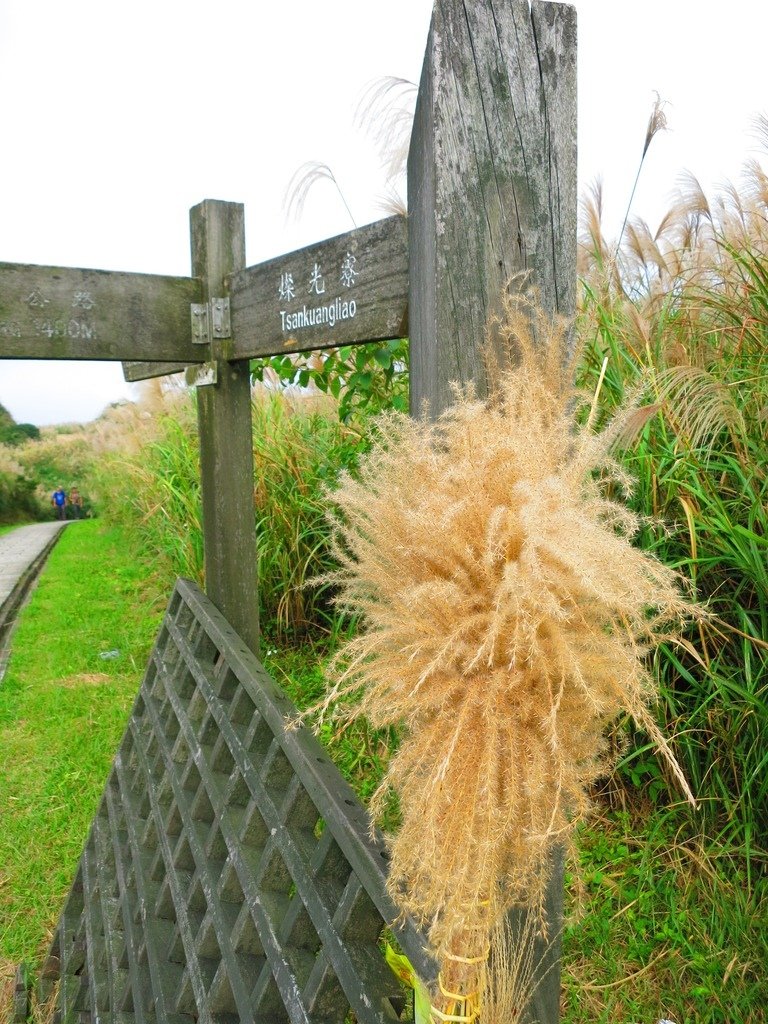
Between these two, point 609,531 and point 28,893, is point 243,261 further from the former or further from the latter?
point 28,893

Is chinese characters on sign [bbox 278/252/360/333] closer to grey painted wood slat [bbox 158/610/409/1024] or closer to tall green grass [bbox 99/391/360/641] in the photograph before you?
grey painted wood slat [bbox 158/610/409/1024]

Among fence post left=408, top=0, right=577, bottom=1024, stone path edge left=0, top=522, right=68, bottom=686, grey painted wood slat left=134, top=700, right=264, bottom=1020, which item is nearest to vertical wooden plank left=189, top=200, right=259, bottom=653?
grey painted wood slat left=134, top=700, right=264, bottom=1020

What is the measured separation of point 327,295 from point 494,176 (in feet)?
2.04

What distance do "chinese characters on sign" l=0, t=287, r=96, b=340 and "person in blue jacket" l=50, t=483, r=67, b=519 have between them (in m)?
16.1

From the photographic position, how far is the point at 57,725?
407 centimetres

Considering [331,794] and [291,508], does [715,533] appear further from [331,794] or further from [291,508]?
[291,508]

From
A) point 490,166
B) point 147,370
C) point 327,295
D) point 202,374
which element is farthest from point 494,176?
point 147,370

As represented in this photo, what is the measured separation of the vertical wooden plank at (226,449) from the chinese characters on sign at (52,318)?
1.09ft

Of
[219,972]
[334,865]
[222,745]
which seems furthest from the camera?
[222,745]

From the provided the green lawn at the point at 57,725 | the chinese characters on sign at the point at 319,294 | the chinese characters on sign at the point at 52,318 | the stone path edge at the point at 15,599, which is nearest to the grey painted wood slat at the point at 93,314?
the chinese characters on sign at the point at 52,318

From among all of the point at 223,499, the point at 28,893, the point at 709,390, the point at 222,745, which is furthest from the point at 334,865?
the point at 28,893

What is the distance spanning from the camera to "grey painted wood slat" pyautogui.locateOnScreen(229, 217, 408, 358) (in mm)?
1386

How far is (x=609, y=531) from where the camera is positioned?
0.80 m

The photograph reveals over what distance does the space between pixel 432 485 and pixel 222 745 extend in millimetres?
1179
